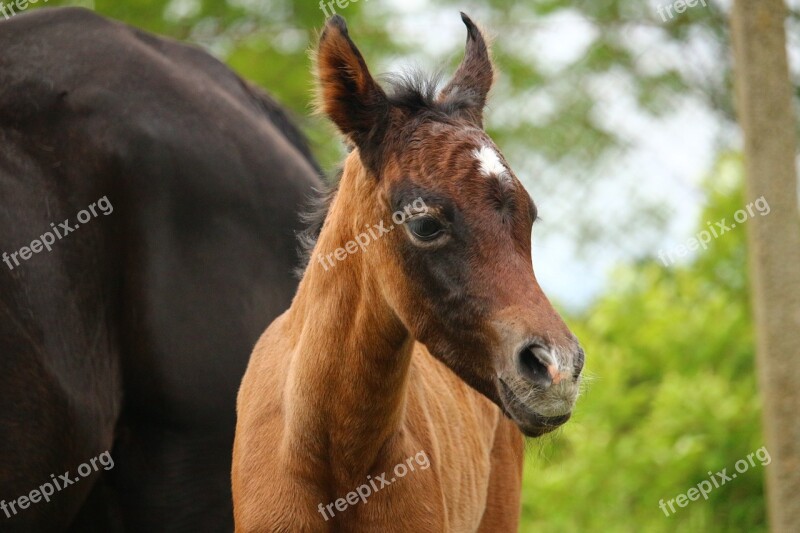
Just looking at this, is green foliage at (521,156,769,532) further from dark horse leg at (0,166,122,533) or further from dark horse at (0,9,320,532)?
dark horse leg at (0,166,122,533)

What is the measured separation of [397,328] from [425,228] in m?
0.46

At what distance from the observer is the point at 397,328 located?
3885 millimetres

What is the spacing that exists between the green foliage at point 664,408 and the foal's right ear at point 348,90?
488 centimetres

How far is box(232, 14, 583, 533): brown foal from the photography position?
3.48 m

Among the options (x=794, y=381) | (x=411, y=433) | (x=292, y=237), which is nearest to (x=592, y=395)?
(x=794, y=381)

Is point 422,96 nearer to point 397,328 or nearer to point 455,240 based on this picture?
point 455,240

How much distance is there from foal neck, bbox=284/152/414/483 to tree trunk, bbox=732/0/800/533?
2.48m

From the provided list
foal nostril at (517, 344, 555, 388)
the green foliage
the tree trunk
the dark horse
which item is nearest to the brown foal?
foal nostril at (517, 344, 555, 388)

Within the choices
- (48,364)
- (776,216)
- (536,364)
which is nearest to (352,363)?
(536,364)

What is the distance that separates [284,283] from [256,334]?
1.11 feet

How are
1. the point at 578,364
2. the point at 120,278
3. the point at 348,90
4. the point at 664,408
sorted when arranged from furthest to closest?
the point at 664,408
the point at 120,278
the point at 348,90
the point at 578,364

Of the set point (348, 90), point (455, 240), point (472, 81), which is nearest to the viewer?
point (455, 240)

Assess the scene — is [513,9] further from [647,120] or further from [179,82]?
[179,82]

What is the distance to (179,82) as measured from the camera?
5223 millimetres
